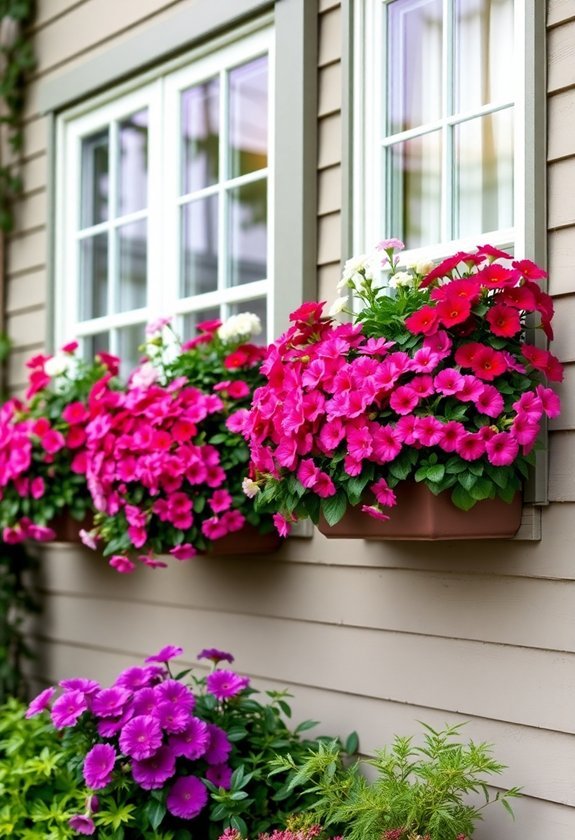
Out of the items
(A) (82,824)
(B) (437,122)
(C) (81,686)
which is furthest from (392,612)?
(B) (437,122)

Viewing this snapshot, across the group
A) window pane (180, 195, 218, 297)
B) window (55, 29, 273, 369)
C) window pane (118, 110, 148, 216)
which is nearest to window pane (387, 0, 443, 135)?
window (55, 29, 273, 369)

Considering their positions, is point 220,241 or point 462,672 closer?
point 462,672

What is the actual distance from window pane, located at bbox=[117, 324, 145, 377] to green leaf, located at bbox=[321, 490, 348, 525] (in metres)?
1.66

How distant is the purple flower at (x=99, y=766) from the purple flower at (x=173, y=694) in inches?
7.1

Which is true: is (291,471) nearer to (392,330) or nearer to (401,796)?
(392,330)

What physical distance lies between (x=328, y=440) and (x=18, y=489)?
155 centimetres

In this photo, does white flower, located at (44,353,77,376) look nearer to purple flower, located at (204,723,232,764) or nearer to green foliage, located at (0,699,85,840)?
green foliage, located at (0,699,85,840)

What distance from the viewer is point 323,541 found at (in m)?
3.09

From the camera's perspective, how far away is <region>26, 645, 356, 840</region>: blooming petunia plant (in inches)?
106

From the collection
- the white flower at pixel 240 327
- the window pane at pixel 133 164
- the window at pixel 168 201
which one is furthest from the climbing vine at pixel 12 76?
the white flower at pixel 240 327

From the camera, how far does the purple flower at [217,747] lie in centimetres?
279

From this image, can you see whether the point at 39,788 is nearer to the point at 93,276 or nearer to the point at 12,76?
the point at 93,276

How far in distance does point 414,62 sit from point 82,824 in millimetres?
2207

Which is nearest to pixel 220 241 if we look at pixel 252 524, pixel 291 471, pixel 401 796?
pixel 252 524
